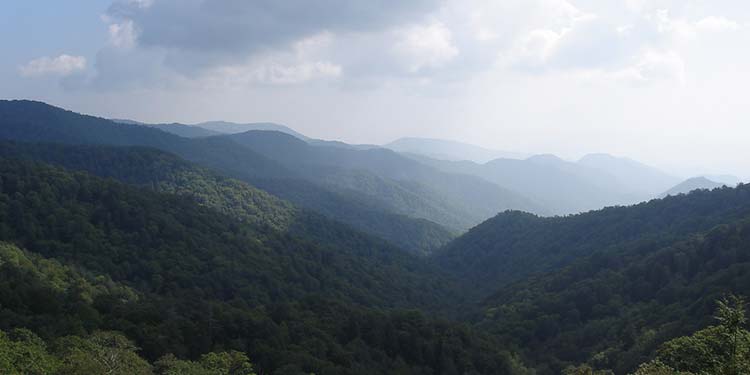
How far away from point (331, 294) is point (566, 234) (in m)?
74.4

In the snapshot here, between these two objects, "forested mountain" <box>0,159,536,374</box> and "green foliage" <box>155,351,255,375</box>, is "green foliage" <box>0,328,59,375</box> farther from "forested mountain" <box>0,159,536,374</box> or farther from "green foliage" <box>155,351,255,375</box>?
"green foliage" <box>155,351,255,375</box>

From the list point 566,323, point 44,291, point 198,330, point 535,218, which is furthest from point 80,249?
point 535,218

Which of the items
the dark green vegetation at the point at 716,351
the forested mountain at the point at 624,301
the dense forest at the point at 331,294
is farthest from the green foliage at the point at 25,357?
the forested mountain at the point at 624,301

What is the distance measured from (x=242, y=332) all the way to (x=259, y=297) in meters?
35.3

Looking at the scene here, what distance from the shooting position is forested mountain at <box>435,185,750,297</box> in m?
112

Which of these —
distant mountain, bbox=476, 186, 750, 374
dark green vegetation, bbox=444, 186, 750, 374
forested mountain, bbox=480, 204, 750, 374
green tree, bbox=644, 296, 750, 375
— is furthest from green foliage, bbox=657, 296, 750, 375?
forested mountain, bbox=480, 204, 750, 374

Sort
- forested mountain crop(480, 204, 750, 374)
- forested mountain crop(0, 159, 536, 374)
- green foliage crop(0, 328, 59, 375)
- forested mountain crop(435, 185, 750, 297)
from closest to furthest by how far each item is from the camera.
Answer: green foliage crop(0, 328, 59, 375)
forested mountain crop(0, 159, 536, 374)
forested mountain crop(480, 204, 750, 374)
forested mountain crop(435, 185, 750, 297)

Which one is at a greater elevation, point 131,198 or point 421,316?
point 131,198

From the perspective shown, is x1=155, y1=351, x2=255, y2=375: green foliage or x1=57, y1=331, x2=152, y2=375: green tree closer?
x1=57, y1=331, x2=152, y2=375: green tree

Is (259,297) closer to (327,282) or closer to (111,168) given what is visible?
(327,282)

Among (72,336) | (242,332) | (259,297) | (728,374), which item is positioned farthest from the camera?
(259,297)

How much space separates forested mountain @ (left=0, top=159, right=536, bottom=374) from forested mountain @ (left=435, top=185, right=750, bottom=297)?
2308cm

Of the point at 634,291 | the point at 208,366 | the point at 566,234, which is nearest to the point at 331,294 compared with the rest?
the point at 634,291

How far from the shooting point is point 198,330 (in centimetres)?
5200
